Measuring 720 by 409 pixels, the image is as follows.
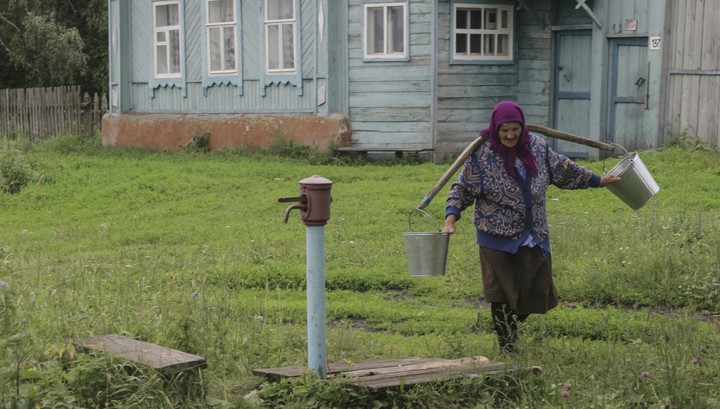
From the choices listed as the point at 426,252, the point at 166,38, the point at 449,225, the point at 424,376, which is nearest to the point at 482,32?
the point at 166,38

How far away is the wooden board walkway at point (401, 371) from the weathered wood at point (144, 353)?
505 millimetres

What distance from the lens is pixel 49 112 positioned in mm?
27422

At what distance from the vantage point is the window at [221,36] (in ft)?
72.5

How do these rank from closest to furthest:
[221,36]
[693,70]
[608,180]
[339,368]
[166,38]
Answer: [339,368]
[608,180]
[693,70]
[221,36]
[166,38]

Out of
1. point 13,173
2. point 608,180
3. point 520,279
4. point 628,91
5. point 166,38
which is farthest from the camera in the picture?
point 166,38

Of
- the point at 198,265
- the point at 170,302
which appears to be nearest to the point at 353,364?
the point at 170,302

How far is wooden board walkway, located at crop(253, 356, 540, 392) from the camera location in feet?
19.8

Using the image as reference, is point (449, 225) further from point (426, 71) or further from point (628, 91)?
point (426, 71)

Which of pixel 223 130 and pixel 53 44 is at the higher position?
pixel 53 44

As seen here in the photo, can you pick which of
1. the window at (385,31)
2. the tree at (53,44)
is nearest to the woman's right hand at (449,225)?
the window at (385,31)

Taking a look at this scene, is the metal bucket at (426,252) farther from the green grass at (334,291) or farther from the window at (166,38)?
the window at (166,38)

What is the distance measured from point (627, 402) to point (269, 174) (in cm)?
1255

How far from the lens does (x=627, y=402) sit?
5.79 meters

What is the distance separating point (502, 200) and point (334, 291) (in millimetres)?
3210
